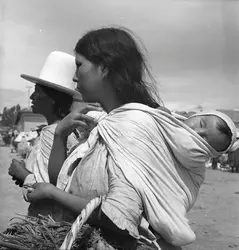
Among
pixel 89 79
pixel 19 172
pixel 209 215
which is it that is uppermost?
pixel 89 79

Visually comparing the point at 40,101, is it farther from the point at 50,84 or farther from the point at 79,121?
the point at 79,121

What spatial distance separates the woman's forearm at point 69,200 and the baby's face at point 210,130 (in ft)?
1.85

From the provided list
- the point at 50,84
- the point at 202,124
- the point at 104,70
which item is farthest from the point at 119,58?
the point at 50,84

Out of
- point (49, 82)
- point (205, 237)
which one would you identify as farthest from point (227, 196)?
point (49, 82)

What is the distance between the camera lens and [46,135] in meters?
2.79

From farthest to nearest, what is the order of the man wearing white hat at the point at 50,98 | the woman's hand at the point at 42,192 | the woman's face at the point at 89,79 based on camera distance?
the man wearing white hat at the point at 50,98
the woman's face at the point at 89,79
the woman's hand at the point at 42,192

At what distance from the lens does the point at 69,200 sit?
5.63ft

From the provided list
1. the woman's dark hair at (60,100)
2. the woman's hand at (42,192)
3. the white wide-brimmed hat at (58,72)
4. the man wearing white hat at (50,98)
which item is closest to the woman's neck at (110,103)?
the woman's hand at (42,192)

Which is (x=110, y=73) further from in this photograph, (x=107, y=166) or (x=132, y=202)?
(x=132, y=202)

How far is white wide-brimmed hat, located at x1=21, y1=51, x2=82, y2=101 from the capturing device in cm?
295

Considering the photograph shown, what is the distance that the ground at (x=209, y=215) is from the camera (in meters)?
6.92

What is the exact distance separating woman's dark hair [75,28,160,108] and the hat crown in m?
0.97

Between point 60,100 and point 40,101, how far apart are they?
140 mm

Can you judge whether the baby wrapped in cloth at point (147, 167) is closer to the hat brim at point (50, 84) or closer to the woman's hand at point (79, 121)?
the woman's hand at point (79, 121)
